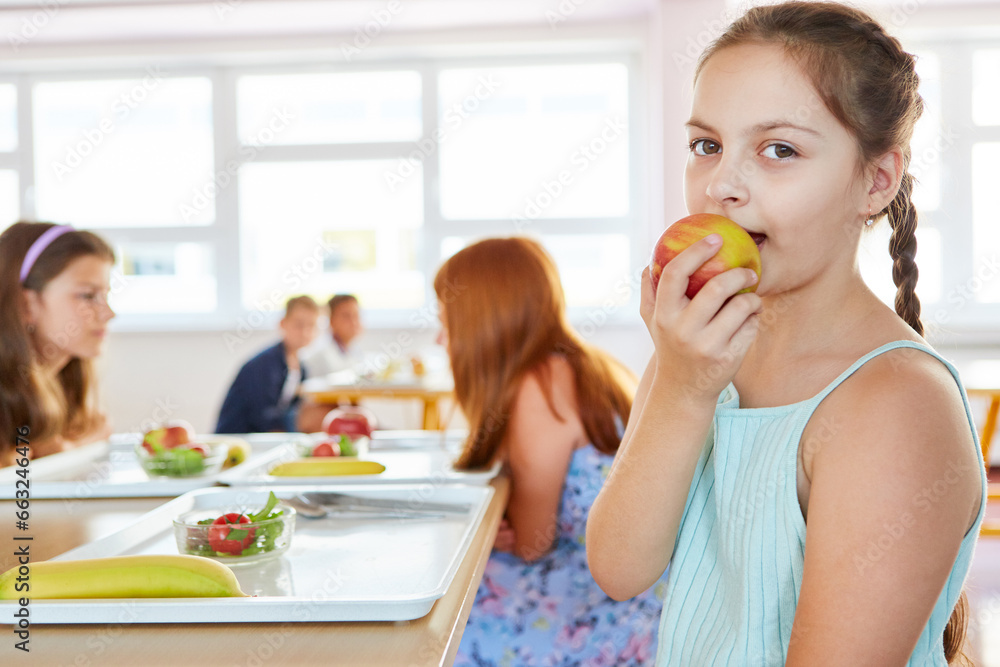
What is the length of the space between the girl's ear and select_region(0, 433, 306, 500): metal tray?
1214 mm

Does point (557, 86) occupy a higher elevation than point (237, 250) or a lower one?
higher

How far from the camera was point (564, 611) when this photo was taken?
162cm

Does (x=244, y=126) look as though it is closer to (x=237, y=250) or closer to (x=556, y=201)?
(x=237, y=250)

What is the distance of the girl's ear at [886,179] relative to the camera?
0.79m

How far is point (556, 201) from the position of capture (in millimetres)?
5742

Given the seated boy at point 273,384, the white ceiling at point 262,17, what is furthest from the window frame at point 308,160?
the seated boy at point 273,384

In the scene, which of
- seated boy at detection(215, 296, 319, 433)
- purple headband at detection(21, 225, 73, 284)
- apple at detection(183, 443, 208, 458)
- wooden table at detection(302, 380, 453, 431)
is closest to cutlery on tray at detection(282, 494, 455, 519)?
apple at detection(183, 443, 208, 458)

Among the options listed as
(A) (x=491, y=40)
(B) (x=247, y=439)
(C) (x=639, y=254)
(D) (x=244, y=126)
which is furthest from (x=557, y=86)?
(B) (x=247, y=439)

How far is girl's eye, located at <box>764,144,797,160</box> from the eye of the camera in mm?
746

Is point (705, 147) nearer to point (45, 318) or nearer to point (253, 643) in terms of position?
point (253, 643)

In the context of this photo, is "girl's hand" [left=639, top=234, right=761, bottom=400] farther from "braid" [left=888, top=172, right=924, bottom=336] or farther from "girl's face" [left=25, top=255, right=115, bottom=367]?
"girl's face" [left=25, top=255, right=115, bottom=367]

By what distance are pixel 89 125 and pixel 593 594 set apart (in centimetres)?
561

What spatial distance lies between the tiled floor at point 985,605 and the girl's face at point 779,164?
161 cm

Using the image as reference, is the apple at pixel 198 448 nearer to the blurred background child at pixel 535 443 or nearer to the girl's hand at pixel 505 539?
the blurred background child at pixel 535 443
